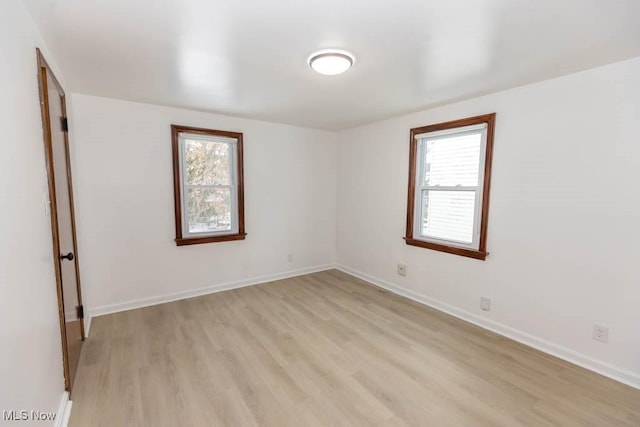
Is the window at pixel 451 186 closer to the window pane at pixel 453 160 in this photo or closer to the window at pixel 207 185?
the window pane at pixel 453 160

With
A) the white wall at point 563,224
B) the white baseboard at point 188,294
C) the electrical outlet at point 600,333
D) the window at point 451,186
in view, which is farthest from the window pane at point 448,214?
the white baseboard at point 188,294

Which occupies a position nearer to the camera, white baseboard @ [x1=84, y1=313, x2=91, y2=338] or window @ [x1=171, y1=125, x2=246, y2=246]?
white baseboard @ [x1=84, y1=313, x2=91, y2=338]

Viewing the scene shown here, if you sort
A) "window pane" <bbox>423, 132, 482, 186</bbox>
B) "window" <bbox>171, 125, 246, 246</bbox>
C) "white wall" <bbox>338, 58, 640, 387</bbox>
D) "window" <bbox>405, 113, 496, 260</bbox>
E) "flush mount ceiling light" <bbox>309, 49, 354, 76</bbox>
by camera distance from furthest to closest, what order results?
"window" <bbox>171, 125, 246, 246</bbox> → "window pane" <bbox>423, 132, 482, 186</bbox> → "window" <bbox>405, 113, 496, 260</bbox> → "white wall" <bbox>338, 58, 640, 387</bbox> → "flush mount ceiling light" <bbox>309, 49, 354, 76</bbox>

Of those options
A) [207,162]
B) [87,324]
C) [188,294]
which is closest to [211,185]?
[207,162]

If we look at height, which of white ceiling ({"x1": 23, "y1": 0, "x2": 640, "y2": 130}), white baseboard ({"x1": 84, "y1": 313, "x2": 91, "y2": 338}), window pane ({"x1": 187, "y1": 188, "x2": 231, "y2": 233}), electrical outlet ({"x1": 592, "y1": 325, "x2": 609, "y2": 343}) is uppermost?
white ceiling ({"x1": 23, "y1": 0, "x2": 640, "y2": 130})

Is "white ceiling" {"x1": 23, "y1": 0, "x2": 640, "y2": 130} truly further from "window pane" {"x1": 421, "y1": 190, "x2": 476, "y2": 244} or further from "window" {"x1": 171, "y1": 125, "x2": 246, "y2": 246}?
"window pane" {"x1": 421, "y1": 190, "x2": 476, "y2": 244}

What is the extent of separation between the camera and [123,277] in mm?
3289

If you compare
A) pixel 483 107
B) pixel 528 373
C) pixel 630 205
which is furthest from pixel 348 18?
pixel 528 373

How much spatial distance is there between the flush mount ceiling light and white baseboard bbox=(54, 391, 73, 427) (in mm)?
2708

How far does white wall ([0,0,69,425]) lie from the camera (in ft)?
3.77

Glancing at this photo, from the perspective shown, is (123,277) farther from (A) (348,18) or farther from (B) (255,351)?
(A) (348,18)

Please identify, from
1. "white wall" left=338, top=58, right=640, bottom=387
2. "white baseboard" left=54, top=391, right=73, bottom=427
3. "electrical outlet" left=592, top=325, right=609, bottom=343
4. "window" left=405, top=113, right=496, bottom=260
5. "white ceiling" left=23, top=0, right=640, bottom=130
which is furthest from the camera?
"window" left=405, top=113, right=496, bottom=260

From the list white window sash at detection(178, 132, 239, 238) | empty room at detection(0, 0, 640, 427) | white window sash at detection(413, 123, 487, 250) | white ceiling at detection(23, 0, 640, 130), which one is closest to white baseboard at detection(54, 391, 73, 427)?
empty room at detection(0, 0, 640, 427)

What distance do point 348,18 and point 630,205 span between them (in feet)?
7.80
